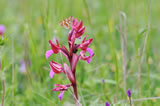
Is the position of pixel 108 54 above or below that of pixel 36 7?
below

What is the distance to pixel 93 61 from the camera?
8.25ft

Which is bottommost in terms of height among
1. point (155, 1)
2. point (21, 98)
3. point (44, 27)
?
point (21, 98)

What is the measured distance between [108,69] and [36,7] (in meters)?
2.88

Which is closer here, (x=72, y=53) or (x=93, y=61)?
(x=72, y=53)

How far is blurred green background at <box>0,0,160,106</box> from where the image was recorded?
6.68ft

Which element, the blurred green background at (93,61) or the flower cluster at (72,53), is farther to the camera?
the blurred green background at (93,61)

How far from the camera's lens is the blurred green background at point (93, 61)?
6.68 feet

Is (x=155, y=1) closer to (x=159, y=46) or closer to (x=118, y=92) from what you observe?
(x=159, y=46)

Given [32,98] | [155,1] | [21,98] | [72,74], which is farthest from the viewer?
[155,1]

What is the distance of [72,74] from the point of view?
1.38m

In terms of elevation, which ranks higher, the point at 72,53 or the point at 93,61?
the point at 72,53

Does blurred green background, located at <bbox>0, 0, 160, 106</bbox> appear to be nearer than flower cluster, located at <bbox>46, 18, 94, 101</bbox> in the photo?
No

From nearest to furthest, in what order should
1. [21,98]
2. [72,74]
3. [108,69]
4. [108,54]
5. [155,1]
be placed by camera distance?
[72,74], [21,98], [108,69], [108,54], [155,1]

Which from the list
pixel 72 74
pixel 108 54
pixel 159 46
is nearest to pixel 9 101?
pixel 72 74
